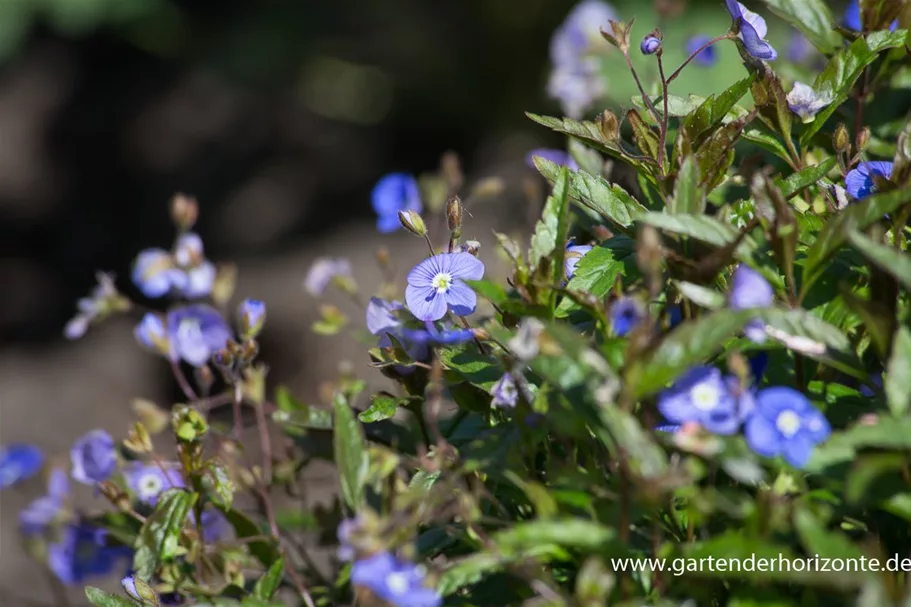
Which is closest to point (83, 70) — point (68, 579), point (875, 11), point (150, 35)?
point (150, 35)

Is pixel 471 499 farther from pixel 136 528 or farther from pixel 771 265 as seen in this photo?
pixel 136 528

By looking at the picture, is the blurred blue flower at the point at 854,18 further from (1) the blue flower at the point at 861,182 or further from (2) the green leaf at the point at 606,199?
(2) the green leaf at the point at 606,199

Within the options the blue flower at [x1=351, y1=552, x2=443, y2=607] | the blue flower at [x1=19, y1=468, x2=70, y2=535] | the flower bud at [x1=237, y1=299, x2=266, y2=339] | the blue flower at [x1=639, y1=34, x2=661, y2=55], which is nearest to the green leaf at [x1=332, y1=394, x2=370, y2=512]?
the blue flower at [x1=351, y1=552, x2=443, y2=607]

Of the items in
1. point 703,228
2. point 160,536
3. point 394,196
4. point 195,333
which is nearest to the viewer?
point 703,228

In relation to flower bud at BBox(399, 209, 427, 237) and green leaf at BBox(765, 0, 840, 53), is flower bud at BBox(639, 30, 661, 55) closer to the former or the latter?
green leaf at BBox(765, 0, 840, 53)

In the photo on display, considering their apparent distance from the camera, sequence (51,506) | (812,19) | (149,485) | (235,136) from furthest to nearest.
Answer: (235,136) → (51,506) → (149,485) → (812,19)

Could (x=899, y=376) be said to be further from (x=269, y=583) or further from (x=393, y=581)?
(x=269, y=583)

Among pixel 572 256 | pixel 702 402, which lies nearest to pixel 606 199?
pixel 572 256
